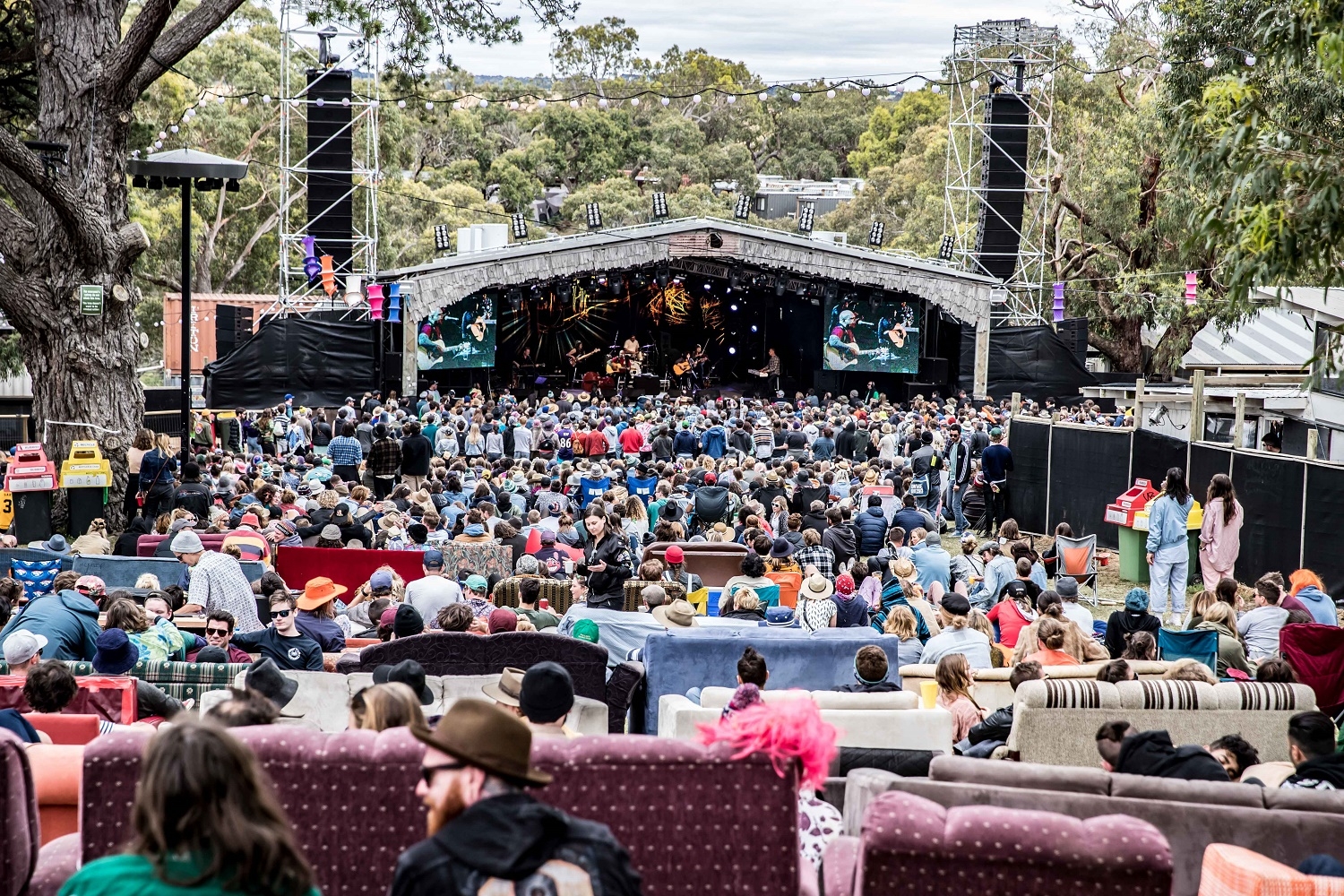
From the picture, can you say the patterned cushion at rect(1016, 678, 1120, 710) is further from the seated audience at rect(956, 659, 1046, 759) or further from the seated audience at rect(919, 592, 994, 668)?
the seated audience at rect(919, 592, 994, 668)

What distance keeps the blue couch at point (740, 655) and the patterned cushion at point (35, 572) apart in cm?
452

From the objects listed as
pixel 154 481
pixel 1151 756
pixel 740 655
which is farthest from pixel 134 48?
pixel 1151 756

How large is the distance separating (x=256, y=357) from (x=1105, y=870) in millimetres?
21035

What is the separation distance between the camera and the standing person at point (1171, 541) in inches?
392

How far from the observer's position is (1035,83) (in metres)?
35.1

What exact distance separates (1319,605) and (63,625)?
22.6ft

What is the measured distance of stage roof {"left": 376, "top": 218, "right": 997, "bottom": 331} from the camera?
23.9 m

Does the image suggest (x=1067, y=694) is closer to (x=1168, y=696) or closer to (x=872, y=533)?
(x=1168, y=696)

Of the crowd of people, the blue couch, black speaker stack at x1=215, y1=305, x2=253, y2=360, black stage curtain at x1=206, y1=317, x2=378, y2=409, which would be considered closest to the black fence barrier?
the crowd of people

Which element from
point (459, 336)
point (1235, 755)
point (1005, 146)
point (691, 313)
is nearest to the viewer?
point (1235, 755)

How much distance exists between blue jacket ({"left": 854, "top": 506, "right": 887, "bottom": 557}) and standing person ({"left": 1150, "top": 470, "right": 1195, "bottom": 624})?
7.05 feet

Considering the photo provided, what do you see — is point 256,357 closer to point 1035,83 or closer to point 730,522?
point 730,522

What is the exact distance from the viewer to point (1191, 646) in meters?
7.16

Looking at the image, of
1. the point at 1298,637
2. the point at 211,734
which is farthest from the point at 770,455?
the point at 211,734
